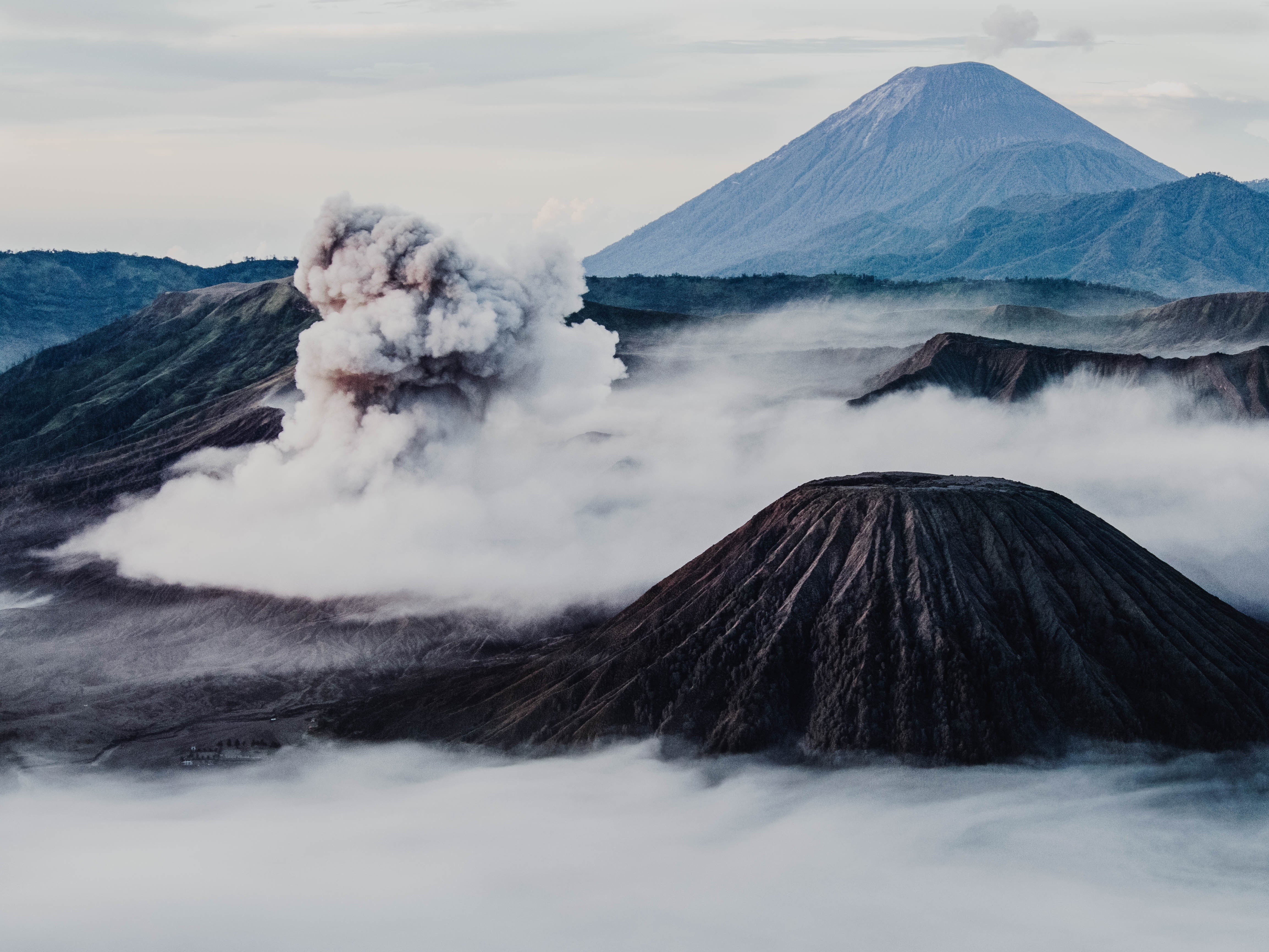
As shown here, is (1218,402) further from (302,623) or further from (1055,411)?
(302,623)

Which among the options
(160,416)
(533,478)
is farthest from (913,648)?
(160,416)

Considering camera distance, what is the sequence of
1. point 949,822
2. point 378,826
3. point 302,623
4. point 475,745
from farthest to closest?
point 302,623, point 475,745, point 378,826, point 949,822

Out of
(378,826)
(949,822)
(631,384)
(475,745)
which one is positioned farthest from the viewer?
(631,384)

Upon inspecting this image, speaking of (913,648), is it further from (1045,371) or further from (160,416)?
(160,416)

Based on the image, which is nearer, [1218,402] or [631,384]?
[1218,402]

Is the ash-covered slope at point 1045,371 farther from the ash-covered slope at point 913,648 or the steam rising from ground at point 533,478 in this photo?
the ash-covered slope at point 913,648

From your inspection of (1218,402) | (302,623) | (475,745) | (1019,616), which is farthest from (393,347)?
(1218,402)
